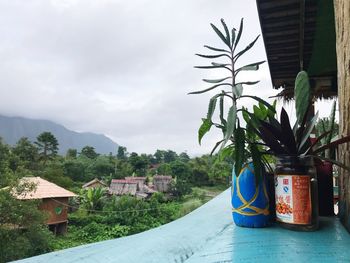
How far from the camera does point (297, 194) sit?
22.3 inches

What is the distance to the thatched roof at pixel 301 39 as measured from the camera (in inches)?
47.8

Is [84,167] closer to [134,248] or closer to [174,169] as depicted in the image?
[174,169]

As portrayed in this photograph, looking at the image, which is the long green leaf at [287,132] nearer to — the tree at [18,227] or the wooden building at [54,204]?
the tree at [18,227]

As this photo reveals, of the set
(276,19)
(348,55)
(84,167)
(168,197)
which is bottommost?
(168,197)

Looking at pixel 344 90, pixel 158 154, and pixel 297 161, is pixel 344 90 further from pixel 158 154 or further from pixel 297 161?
pixel 158 154

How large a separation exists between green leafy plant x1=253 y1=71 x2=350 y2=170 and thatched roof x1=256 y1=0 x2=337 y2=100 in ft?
1.55

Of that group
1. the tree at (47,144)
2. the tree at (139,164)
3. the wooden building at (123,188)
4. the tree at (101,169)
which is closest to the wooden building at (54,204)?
the wooden building at (123,188)

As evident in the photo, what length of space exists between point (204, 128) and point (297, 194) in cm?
25

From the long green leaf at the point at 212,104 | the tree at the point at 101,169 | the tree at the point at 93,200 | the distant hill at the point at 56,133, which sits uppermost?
the distant hill at the point at 56,133

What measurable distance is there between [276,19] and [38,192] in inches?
389

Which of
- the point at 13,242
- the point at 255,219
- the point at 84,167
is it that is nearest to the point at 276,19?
the point at 255,219

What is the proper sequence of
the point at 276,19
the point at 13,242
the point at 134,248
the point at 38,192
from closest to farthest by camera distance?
the point at 134,248 < the point at 276,19 < the point at 13,242 < the point at 38,192

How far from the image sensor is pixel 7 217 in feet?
20.6

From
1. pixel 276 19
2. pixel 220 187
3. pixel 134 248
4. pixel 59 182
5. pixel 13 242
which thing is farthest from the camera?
pixel 220 187
